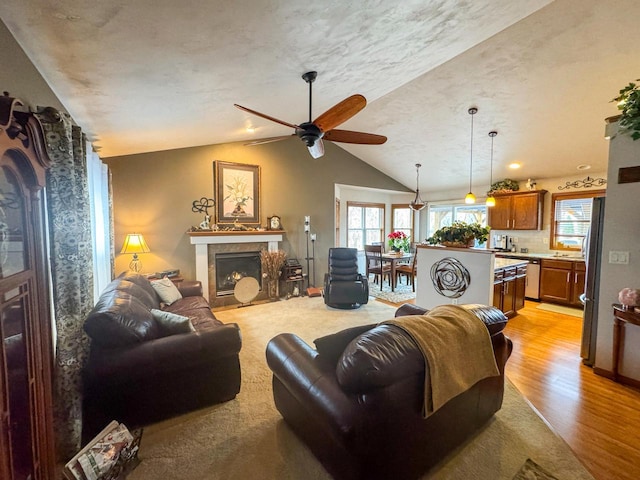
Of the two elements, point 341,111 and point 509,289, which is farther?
point 509,289

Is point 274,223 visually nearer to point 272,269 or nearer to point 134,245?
point 272,269

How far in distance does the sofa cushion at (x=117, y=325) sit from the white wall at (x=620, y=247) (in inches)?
158

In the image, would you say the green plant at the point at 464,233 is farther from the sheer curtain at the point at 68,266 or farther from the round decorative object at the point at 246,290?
the sheer curtain at the point at 68,266

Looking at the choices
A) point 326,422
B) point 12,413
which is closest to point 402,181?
point 326,422

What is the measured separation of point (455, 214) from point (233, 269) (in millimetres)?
5550

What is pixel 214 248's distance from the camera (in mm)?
4824

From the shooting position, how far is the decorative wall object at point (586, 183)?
4792 mm

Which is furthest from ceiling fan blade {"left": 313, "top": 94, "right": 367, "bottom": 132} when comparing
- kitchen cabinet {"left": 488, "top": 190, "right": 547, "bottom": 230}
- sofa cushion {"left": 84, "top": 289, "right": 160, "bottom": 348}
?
kitchen cabinet {"left": 488, "top": 190, "right": 547, "bottom": 230}

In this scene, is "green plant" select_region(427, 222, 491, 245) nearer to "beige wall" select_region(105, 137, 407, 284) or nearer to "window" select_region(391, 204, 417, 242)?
"beige wall" select_region(105, 137, 407, 284)

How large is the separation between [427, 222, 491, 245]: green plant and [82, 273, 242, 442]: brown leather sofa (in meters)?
2.96

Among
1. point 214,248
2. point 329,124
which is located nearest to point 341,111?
point 329,124

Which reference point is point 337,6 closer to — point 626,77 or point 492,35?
point 492,35

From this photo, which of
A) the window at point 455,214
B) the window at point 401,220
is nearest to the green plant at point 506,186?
the window at point 455,214

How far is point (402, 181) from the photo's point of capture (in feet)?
23.6
